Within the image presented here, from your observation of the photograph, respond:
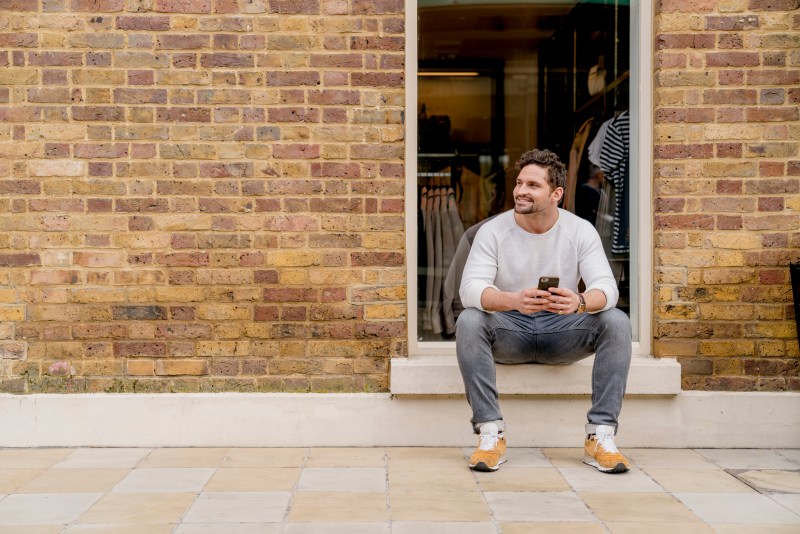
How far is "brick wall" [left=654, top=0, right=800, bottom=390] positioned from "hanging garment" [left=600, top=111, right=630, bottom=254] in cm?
30

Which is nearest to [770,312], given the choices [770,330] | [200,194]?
[770,330]

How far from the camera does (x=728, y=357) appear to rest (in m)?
4.85

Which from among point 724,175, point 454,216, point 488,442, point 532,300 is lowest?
point 488,442

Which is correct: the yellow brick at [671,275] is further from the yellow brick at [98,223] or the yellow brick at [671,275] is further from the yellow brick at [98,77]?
the yellow brick at [98,77]

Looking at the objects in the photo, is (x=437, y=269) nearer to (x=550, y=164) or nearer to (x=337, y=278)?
(x=337, y=278)

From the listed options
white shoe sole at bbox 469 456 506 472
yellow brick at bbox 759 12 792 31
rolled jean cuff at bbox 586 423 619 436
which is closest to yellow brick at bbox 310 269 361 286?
white shoe sole at bbox 469 456 506 472

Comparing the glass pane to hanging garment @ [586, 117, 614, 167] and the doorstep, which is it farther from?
the doorstep

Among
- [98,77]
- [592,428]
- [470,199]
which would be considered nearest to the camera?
[592,428]

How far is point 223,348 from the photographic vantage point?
15.8 feet

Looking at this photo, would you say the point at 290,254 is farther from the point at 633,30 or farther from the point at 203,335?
the point at 633,30

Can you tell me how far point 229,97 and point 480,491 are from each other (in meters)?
2.36

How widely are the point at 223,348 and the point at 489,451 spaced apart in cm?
151

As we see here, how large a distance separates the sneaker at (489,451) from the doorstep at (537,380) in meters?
0.38

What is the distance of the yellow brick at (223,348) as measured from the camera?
4816 millimetres
